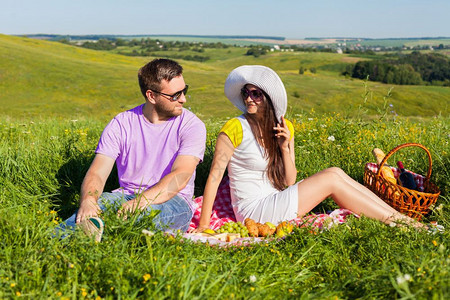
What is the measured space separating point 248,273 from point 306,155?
324 cm

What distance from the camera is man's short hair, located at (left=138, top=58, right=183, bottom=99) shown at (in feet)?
14.0

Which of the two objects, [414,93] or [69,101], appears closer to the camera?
[69,101]

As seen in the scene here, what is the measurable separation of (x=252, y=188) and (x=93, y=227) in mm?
1996

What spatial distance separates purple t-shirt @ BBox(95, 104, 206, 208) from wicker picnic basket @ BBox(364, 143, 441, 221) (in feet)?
6.54

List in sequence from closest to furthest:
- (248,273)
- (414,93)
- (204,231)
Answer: (248,273)
(204,231)
(414,93)

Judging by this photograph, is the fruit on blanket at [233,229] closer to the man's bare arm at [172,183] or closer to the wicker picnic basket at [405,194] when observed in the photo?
the man's bare arm at [172,183]

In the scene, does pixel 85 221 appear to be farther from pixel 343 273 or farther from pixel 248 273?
pixel 343 273

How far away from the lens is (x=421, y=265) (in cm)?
249

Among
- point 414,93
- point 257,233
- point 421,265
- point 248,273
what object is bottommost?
point 414,93

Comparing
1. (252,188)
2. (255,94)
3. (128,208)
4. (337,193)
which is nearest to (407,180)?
(337,193)

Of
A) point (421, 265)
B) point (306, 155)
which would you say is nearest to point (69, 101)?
point (306, 155)

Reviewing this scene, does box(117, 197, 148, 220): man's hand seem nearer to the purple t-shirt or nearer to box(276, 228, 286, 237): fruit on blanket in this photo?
the purple t-shirt

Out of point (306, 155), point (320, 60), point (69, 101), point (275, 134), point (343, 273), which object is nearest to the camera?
point (343, 273)

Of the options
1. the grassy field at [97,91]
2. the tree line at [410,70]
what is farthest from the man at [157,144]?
the tree line at [410,70]
